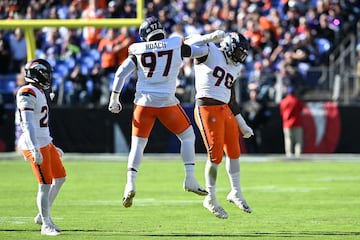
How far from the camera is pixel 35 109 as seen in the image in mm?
9477

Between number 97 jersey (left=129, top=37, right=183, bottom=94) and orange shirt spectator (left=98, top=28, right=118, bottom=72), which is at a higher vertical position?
number 97 jersey (left=129, top=37, right=183, bottom=94)

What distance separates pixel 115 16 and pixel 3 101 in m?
6.50

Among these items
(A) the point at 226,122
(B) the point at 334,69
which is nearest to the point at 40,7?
(B) the point at 334,69

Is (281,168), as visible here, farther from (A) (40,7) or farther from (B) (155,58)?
(B) (155,58)

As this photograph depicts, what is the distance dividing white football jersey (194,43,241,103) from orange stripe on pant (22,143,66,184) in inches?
83.2

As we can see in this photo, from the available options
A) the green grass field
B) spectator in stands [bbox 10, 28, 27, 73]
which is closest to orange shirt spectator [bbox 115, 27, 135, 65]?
spectator in stands [bbox 10, 28, 27, 73]

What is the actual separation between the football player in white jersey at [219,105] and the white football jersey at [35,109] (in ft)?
6.92

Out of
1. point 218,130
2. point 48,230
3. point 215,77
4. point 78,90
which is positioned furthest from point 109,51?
point 48,230

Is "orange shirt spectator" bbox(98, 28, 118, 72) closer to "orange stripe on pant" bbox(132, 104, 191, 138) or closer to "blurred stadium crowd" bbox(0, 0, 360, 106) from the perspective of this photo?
"blurred stadium crowd" bbox(0, 0, 360, 106)

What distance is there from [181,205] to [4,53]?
39.4ft

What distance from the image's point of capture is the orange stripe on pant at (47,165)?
30.9ft

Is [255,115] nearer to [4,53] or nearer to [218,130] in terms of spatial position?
[4,53]

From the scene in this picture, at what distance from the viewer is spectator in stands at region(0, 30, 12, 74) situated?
914 inches

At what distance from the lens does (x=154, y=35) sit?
34.4 feet
